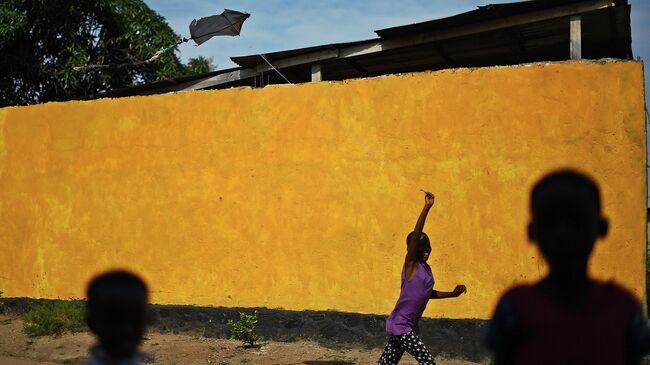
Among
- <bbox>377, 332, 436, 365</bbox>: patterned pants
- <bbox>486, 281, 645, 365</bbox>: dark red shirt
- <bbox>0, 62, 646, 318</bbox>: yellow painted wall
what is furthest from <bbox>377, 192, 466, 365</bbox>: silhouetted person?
<bbox>486, 281, 645, 365</bbox>: dark red shirt

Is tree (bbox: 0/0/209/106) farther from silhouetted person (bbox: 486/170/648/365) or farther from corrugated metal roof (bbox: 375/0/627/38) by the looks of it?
silhouetted person (bbox: 486/170/648/365)

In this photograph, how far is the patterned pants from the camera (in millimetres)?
5500

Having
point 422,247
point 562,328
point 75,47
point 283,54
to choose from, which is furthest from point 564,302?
point 75,47

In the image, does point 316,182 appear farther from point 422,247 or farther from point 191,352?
point 422,247

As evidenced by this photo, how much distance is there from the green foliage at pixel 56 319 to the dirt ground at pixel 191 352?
0.12m

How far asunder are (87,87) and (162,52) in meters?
2.10

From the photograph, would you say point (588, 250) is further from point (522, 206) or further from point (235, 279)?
point (235, 279)

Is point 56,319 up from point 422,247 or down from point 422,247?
down

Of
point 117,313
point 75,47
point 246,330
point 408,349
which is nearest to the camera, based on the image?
point 117,313

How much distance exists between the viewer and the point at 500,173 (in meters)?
7.84

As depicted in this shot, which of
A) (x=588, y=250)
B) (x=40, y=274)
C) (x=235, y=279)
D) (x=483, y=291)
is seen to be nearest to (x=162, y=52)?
(x=40, y=274)

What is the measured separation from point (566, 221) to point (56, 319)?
826 cm

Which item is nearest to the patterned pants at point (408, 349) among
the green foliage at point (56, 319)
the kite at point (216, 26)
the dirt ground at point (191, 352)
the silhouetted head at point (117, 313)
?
the dirt ground at point (191, 352)

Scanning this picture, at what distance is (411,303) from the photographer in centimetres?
559
